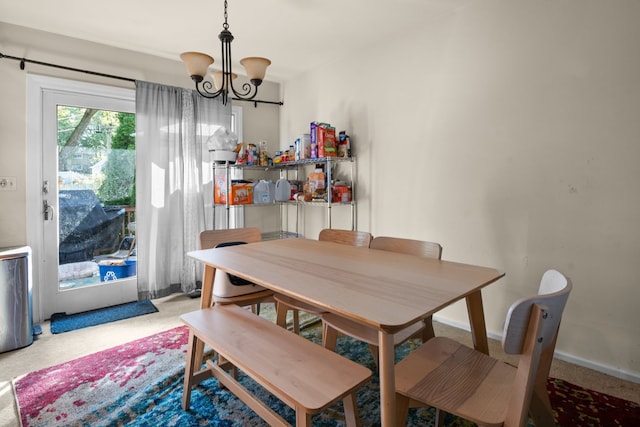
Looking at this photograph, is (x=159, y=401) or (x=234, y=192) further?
(x=234, y=192)

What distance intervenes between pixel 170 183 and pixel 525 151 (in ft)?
9.84

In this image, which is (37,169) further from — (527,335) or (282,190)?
(527,335)

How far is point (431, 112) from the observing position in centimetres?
268

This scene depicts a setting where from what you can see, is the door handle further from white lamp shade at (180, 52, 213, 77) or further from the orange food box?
white lamp shade at (180, 52, 213, 77)

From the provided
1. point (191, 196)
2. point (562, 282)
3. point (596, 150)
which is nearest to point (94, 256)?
point (191, 196)

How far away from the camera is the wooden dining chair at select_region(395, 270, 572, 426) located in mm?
841

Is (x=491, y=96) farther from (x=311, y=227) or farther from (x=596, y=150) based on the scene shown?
(x=311, y=227)

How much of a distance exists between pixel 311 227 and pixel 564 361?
2.48m

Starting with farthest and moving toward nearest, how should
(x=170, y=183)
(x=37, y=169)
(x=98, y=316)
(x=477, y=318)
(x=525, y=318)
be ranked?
(x=170, y=183) → (x=98, y=316) → (x=37, y=169) → (x=477, y=318) → (x=525, y=318)

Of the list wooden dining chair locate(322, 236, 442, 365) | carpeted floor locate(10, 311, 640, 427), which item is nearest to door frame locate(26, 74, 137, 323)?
carpeted floor locate(10, 311, 640, 427)

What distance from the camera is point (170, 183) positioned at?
10.8 ft

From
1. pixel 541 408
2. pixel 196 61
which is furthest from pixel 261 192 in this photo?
pixel 541 408

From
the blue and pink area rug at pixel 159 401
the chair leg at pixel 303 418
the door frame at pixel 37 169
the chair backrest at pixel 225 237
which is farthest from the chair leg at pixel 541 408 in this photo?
the door frame at pixel 37 169

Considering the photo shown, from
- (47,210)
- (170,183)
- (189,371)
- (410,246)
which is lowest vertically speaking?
(189,371)
